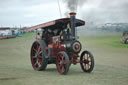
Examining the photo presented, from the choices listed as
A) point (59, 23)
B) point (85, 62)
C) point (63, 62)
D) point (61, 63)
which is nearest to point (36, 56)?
point (59, 23)

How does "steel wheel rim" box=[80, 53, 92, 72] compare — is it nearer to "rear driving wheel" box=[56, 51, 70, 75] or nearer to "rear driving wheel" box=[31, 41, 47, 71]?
"rear driving wheel" box=[56, 51, 70, 75]

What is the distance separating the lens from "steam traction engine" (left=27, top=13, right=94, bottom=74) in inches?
341

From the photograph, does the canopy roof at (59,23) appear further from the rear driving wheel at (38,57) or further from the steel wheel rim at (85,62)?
the steel wheel rim at (85,62)

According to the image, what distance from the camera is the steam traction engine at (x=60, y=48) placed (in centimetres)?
867

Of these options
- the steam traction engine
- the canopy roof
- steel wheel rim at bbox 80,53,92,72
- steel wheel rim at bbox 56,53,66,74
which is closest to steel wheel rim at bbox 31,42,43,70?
the steam traction engine

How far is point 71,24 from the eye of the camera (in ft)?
29.1

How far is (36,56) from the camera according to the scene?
10.2 m

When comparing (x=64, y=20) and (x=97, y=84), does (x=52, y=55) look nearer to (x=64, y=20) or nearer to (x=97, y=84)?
(x=64, y=20)

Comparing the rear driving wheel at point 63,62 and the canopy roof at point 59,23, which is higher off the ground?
the canopy roof at point 59,23

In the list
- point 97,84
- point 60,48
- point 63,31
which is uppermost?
point 63,31

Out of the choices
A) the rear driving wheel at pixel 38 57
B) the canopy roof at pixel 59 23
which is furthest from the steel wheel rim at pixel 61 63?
the canopy roof at pixel 59 23

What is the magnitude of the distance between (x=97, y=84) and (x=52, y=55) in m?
3.36

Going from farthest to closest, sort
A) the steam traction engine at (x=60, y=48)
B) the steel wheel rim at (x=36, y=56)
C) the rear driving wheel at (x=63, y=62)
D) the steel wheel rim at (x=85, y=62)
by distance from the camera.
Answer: the steel wheel rim at (x=36, y=56) → the steel wheel rim at (x=85, y=62) → the steam traction engine at (x=60, y=48) → the rear driving wheel at (x=63, y=62)

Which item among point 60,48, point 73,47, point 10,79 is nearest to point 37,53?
point 60,48
